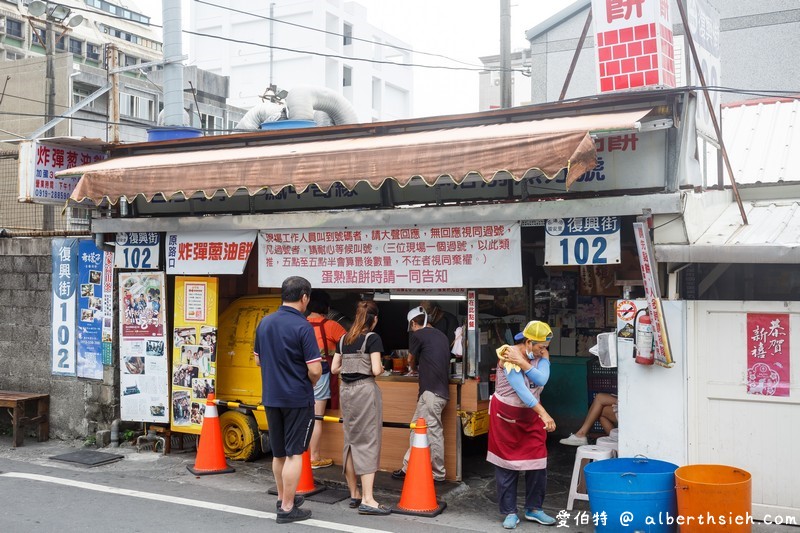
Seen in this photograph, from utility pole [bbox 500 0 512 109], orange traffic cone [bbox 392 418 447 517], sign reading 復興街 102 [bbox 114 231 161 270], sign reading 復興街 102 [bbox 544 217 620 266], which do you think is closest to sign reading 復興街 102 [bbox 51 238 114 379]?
sign reading 復興街 102 [bbox 114 231 161 270]

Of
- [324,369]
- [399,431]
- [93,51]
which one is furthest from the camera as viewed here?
[93,51]

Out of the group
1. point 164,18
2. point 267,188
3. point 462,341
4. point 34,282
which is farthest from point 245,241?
point 164,18

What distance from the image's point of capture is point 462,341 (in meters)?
8.40

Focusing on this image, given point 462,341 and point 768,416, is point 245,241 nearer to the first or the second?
point 462,341

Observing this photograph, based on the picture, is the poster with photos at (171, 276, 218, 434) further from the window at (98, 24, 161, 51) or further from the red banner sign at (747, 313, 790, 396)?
the window at (98, 24, 161, 51)

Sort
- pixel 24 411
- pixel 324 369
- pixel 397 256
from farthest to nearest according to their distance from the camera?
1. pixel 24 411
2. pixel 324 369
3. pixel 397 256

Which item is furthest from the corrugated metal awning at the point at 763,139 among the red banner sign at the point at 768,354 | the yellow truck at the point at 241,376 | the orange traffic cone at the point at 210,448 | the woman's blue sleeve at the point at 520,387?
the orange traffic cone at the point at 210,448

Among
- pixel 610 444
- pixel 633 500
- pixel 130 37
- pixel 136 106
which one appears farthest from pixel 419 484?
pixel 130 37

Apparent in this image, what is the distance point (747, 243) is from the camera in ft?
21.4

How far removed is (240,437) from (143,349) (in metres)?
1.76

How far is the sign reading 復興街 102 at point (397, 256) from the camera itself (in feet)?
24.9

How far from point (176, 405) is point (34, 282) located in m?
3.04

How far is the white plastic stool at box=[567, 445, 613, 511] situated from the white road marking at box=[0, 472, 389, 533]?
1.83 m

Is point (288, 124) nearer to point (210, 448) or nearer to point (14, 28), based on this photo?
point (210, 448)
